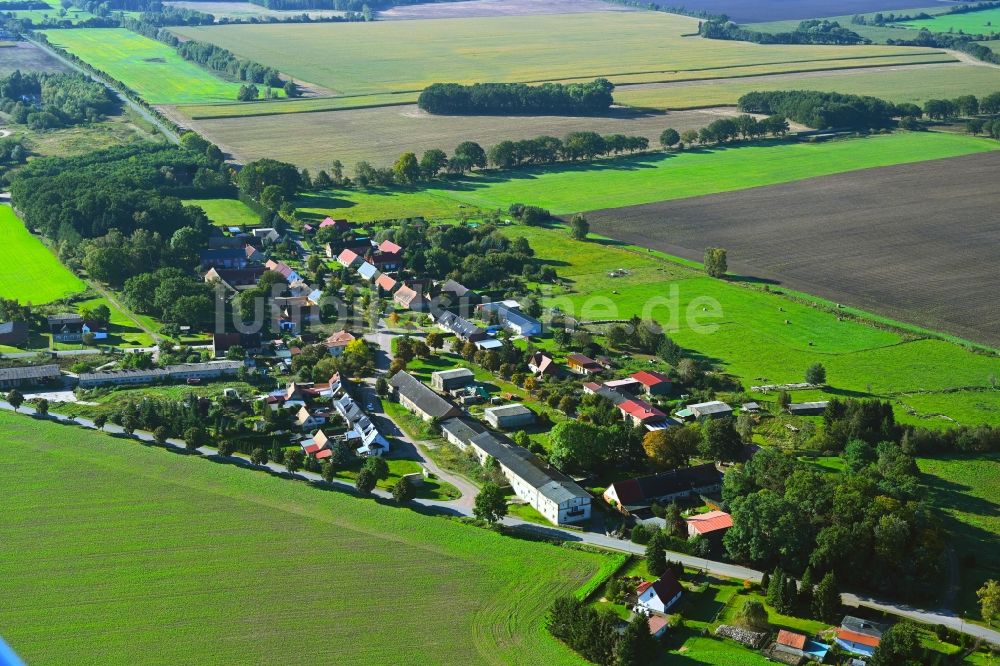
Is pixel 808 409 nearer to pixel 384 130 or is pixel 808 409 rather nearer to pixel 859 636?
pixel 859 636

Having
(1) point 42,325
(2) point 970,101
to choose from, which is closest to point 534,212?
(1) point 42,325

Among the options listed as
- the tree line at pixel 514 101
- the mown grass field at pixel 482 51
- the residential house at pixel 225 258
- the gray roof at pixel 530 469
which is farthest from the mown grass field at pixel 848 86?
the gray roof at pixel 530 469

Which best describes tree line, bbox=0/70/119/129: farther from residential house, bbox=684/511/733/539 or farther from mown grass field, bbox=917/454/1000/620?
mown grass field, bbox=917/454/1000/620

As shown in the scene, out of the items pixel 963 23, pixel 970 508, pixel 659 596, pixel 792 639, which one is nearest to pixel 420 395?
pixel 659 596

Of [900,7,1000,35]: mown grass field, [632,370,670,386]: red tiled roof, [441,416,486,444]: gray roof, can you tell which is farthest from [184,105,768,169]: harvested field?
[900,7,1000,35]: mown grass field

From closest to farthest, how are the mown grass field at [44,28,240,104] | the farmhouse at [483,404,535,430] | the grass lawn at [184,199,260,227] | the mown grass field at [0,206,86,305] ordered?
1. the farmhouse at [483,404,535,430]
2. the mown grass field at [0,206,86,305]
3. the grass lawn at [184,199,260,227]
4. the mown grass field at [44,28,240,104]

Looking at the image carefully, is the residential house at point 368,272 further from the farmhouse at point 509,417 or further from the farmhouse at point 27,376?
the farmhouse at point 509,417
